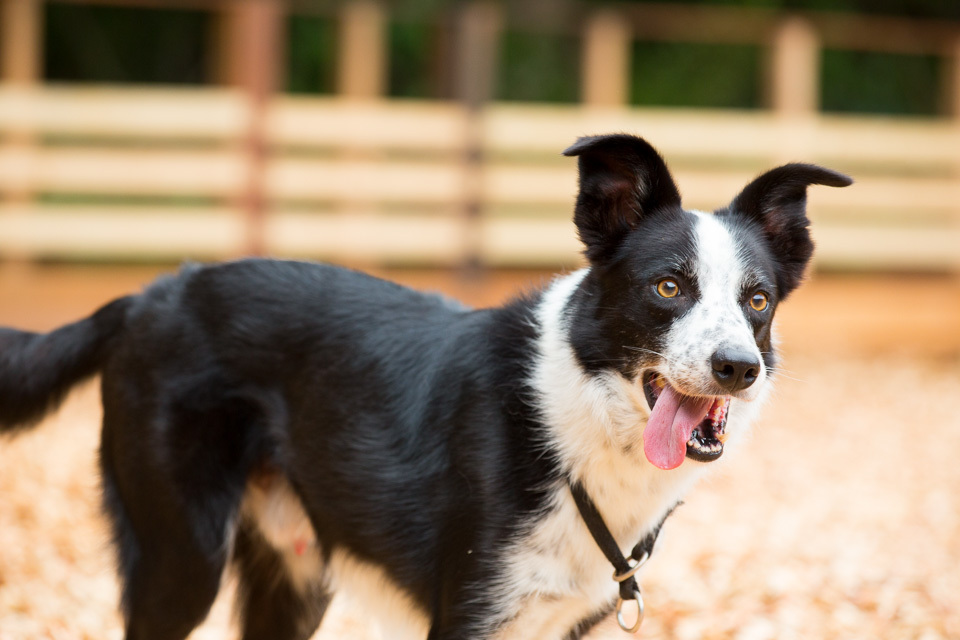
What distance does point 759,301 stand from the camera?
266 cm

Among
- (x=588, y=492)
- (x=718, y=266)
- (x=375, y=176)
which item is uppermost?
(x=375, y=176)

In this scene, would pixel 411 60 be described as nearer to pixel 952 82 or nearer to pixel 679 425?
pixel 952 82

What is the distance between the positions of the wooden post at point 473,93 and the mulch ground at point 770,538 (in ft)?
10.1

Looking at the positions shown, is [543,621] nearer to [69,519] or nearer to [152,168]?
[69,519]

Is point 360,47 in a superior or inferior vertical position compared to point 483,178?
superior

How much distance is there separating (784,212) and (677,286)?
0.52m

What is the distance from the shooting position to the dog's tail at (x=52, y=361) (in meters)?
3.18

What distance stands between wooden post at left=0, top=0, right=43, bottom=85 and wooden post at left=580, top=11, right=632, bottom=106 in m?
4.78

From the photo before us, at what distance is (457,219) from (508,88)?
344 centimetres

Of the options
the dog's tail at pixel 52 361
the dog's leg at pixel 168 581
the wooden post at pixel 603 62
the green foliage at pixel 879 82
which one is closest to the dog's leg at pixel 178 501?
the dog's leg at pixel 168 581

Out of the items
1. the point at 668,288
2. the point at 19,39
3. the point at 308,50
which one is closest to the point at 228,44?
the point at 19,39

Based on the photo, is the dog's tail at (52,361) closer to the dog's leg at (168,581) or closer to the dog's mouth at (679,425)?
the dog's leg at (168,581)

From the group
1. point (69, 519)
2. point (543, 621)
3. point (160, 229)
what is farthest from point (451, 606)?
point (160, 229)

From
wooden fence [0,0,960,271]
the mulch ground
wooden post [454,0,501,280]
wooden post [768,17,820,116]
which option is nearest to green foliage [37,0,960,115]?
wooden post [454,0,501,280]
